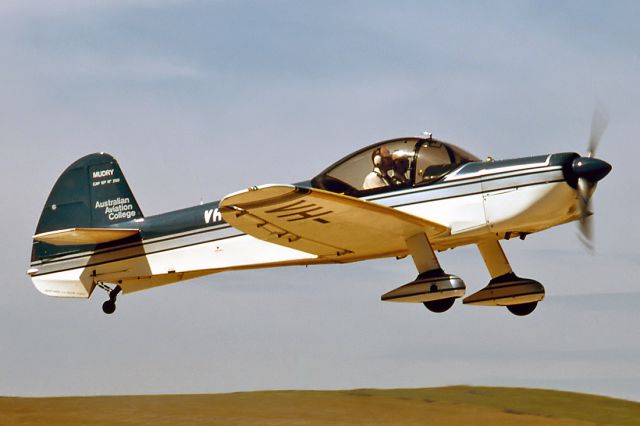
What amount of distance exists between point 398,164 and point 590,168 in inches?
94.5

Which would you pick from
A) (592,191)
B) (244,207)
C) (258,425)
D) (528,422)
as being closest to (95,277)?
(244,207)

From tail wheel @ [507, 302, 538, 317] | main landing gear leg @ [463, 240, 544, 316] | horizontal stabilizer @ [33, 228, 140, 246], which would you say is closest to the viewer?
main landing gear leg @ [463, 240, 544, 316]

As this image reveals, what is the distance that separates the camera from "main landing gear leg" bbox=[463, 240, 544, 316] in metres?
13.0

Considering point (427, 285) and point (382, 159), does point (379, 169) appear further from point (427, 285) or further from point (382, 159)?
point (427, 285)

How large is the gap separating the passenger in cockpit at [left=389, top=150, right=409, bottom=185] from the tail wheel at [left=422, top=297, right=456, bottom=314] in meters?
1.59

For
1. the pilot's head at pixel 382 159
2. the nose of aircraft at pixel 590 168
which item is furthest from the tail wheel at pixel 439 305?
the nose of aircraft at pixel 590 168

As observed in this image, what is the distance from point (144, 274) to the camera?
1496 centimetres

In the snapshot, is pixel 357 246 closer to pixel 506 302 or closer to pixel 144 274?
pixel 506 302

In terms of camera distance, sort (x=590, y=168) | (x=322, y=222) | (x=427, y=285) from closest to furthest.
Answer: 1. (x=590, y=168)
2. (x=427, y=285)
3. (x=322, y=222)

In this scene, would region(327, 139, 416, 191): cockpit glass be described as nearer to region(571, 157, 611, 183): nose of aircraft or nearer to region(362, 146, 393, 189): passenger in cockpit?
region(362, 146, 393, 189): passenger in cockpit

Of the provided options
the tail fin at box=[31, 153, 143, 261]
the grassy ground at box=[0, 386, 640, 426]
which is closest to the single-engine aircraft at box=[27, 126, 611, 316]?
the tail fin at box=[31, 153, 143, 261]

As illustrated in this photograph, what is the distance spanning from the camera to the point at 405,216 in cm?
1179

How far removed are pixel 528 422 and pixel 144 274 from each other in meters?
15.4

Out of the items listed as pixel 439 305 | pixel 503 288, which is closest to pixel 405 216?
pixel 439 305
